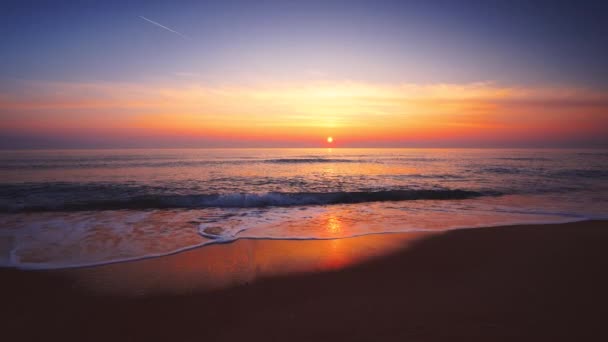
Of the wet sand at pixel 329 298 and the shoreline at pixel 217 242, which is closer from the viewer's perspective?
the wet sand at pixel 329 298

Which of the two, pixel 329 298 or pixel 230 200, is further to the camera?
pixel 230 200

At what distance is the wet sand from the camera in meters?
3.22

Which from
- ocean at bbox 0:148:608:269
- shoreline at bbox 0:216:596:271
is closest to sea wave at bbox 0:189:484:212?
ocean at bbox 0:148:608:269

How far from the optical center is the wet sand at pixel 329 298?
3217 millimetres

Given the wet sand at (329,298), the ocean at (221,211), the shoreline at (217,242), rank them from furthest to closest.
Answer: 1. the ocean at (221,211)
2. the shoreline at (217,242)
3. the wet sand at (329,298)

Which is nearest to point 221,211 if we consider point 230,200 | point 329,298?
point 230,200

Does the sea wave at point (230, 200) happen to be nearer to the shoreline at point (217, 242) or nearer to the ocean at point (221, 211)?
the ocean at point (221, 211)

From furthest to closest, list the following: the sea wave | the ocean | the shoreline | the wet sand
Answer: the sea wave, the ocean, the shoreline, the wet sand

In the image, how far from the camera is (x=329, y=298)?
13.1 ft

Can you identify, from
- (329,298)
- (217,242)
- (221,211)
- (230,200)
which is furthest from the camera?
(230,200)

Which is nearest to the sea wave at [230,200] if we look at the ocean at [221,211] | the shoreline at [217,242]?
the ocean at [221,211]

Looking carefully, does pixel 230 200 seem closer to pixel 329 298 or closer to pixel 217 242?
pixel 217 242

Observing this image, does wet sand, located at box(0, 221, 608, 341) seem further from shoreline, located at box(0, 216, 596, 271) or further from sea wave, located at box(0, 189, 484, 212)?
sea wave, located at box(0, 189, 484, 212)

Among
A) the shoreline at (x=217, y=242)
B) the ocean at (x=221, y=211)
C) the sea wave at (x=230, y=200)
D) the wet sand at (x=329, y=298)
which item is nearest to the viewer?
the wet sand at (x=329, y=298)
